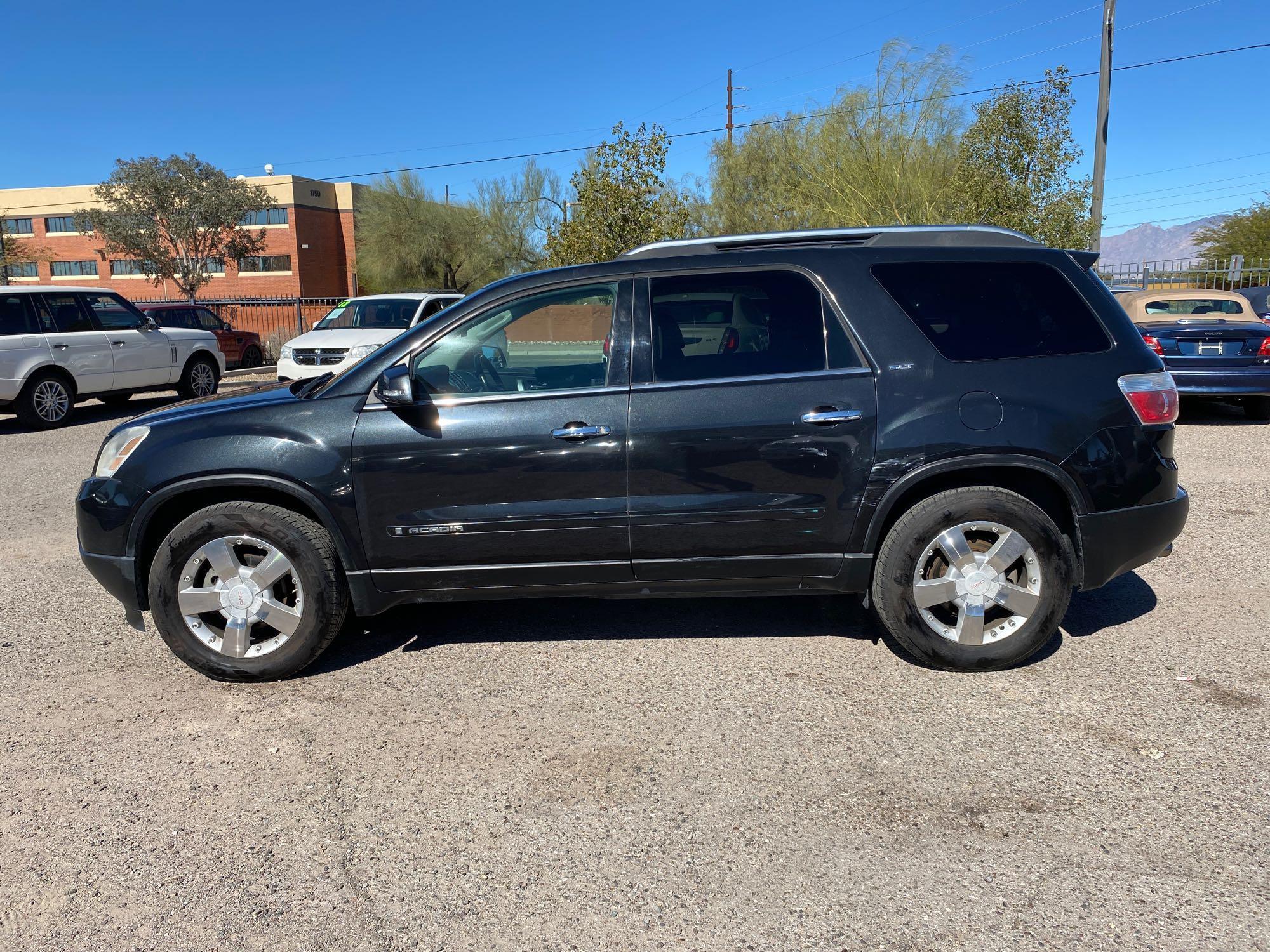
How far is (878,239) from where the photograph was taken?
14.2 ft

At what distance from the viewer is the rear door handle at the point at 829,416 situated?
398cm

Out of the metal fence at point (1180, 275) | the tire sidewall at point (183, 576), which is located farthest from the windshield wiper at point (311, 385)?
the metal fence at point (1180, 275)

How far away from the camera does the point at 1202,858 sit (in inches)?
110

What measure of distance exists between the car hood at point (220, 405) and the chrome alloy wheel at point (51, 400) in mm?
9669

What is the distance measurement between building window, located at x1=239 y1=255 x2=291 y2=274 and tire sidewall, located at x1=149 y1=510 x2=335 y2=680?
61821 mm

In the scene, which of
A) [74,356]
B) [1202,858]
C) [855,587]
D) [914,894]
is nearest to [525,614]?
[855,587]

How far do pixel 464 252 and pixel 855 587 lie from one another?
5027 cm

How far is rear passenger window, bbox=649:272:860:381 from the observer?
4109mm

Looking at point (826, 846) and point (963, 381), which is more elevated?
point (963, 381)

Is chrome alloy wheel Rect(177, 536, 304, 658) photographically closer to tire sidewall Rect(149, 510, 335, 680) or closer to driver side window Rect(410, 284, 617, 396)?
tire sidewall Rect(149, 510, 335, 680)

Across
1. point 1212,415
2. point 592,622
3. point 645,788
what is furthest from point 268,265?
point 645,788

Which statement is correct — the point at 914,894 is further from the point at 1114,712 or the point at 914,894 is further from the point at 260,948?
the point at 260,948

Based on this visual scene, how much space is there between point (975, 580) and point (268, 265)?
64.6 meters

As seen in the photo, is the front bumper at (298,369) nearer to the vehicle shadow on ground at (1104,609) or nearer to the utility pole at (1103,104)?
the vehicle shadow on ground at (1104,609)
